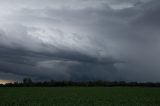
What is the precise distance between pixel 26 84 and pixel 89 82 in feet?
127

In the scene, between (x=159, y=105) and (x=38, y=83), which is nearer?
(x=159, y=105)

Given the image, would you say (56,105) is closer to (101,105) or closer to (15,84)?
(101,105)

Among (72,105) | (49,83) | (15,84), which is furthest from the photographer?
(49,83)

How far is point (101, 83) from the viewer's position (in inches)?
7008

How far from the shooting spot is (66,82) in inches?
6949

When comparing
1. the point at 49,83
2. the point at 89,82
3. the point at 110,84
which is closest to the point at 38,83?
the point at 49,83

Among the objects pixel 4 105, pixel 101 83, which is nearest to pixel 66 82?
pixel 101 83

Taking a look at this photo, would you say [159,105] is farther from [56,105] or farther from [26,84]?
[26,84]

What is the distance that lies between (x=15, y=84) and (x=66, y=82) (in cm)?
3194

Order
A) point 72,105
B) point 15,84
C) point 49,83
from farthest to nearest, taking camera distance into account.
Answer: point 49,83, point 15,84, point 72,105

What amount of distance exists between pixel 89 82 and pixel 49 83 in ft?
81.4

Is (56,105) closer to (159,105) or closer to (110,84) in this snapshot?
(159,105)

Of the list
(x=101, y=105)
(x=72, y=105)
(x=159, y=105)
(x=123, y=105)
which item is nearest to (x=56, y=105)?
(x=72, y=105)

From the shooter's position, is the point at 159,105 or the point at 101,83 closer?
the point at 159,105
